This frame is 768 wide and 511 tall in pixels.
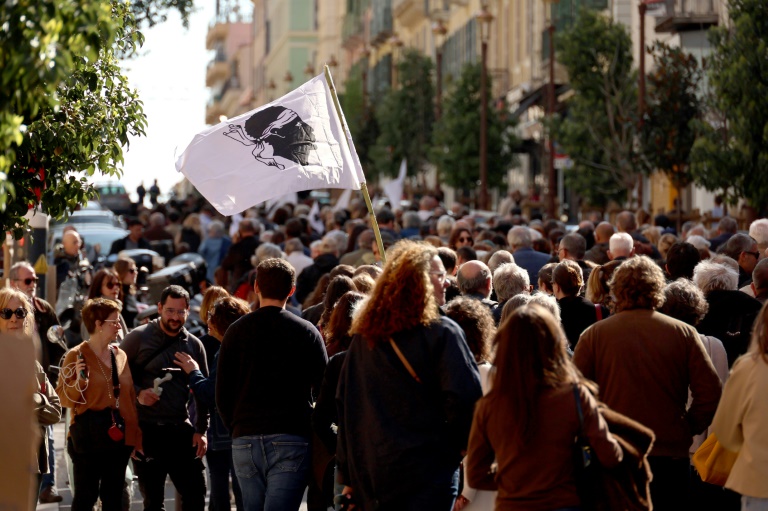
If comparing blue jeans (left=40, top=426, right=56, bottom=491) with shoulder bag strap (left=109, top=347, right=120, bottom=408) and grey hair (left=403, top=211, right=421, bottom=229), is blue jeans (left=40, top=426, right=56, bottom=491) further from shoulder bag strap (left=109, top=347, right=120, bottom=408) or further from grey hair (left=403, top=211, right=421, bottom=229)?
grey hair (left=403, top=211, right=421, bottom=229)

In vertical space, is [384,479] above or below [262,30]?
below

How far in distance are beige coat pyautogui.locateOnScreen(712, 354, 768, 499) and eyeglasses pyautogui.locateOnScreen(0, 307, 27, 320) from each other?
4.60 meters

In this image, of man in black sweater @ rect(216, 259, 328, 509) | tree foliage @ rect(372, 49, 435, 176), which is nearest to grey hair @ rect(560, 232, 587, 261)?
man in black sweater @ rect(216, 259, 328, 509)

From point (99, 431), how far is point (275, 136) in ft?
7.03

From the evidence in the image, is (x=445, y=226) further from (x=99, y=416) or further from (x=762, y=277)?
(x=99, y=416)

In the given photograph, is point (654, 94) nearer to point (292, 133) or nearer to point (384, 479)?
point (292, 133)

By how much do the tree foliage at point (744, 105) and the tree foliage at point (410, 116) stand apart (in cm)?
2561

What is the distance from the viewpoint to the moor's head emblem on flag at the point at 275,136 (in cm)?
1031

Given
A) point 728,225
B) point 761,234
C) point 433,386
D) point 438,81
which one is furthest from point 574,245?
point 438,81

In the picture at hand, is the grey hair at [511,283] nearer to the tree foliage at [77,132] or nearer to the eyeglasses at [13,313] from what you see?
the tree foliage at [77,132]

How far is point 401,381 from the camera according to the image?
695cm

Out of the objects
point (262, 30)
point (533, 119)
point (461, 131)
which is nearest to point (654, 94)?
point (461, 131)

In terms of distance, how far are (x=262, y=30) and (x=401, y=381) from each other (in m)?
112

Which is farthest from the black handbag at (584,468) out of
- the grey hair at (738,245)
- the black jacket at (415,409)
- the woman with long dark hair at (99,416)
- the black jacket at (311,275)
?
the black jacket at (311,275)
